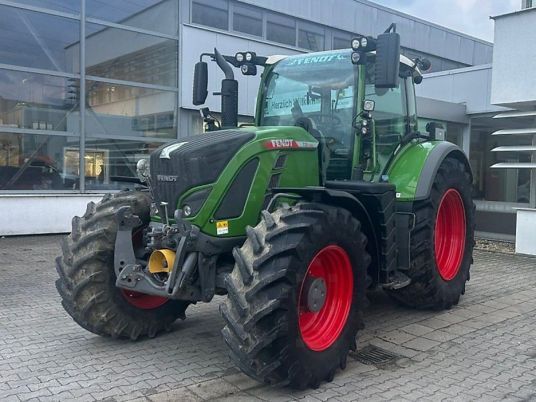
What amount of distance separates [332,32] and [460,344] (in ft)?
42.7

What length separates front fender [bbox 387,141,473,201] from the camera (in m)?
5.35

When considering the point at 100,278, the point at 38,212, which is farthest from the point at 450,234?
the point at 38,212

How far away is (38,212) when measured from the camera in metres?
11.3

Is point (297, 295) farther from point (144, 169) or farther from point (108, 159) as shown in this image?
point (108, 159)

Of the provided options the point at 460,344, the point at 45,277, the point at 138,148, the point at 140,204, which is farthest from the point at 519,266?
the point at 138,148

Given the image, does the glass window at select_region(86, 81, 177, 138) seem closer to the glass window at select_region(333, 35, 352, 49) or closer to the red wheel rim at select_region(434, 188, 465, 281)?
the glass window at select_region(333, 35, 352, 49)

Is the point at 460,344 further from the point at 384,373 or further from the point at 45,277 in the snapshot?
the point at 45,277

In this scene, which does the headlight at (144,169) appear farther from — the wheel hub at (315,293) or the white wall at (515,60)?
the white wall at (515,60)

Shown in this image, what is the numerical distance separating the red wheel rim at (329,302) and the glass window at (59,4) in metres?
9.95

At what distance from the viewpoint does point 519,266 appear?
29.3ft

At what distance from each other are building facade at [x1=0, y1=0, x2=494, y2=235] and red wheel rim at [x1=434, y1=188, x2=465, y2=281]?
5.97 m

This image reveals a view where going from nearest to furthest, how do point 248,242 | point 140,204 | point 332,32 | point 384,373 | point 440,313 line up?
point 248,242
point 384,373
point 140,204
point 440,313
point 332,32

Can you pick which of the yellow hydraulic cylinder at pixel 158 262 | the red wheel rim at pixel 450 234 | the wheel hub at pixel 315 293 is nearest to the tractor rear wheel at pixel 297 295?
the wheel hub at pixel 315 293

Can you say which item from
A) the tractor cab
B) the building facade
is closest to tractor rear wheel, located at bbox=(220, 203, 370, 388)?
the tractor cab
